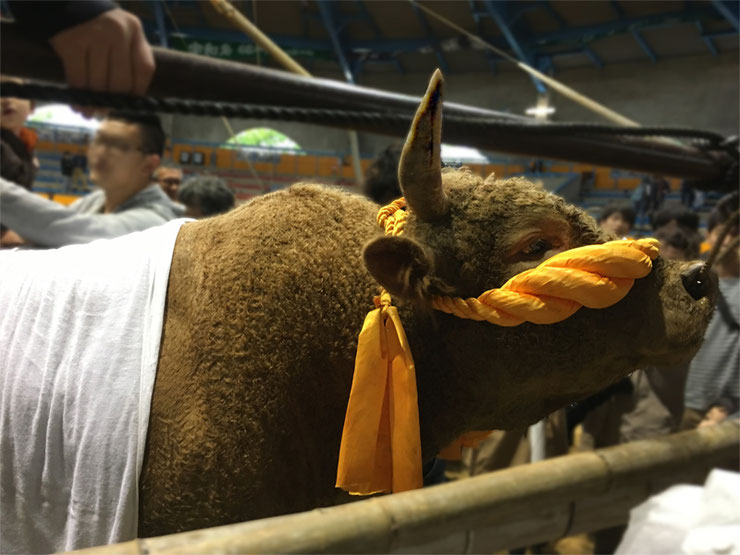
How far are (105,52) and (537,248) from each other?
766 millimetres

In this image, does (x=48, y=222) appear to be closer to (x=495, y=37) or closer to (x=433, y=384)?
(x=433, y=384)

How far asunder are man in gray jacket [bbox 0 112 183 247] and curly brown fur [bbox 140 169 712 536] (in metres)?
0.65

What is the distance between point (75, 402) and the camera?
25.7 inches

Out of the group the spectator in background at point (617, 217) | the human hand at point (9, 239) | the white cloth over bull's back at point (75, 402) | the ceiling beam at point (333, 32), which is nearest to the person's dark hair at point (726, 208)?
the spectator in background at point (617, 217)

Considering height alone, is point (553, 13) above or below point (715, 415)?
above

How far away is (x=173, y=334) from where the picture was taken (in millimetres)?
708

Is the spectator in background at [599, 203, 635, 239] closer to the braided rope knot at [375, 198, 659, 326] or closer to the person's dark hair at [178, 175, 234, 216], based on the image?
the person's dark hair at [178, 175, 234, 216]

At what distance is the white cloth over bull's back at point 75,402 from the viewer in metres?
0.64

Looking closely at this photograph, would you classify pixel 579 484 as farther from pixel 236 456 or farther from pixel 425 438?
pixel 236 456

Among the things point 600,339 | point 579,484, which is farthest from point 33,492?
point 579,484

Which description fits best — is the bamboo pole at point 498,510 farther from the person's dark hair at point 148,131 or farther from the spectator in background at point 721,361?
the person's dark hair at point 148,131

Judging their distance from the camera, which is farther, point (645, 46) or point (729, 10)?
point (645, 46)

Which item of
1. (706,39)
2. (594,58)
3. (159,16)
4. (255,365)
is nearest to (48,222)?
(255,365)

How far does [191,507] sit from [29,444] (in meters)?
0.21
